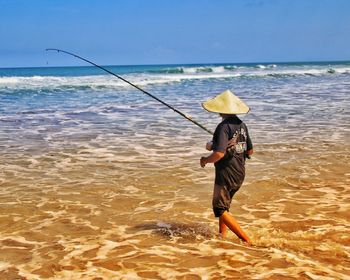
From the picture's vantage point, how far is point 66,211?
235 inches

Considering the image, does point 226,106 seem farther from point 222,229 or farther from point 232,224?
point 222,229

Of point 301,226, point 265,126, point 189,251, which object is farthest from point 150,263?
point 265,126

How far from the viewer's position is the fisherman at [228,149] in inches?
175

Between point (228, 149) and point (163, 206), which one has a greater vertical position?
point (228, 149)

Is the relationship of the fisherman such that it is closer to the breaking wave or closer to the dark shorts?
the dark shorts

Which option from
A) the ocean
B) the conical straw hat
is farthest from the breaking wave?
the conical straw hat

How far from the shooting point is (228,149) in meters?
4.49

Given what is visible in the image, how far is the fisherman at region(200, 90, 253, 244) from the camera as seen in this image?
4.45 metres

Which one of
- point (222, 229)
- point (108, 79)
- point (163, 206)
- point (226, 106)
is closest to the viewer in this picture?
point (226, 106)

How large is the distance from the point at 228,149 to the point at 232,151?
0.05 meters

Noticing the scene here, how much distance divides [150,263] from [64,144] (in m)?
6.78

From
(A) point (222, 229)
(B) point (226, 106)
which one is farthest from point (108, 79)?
(B) point (226, 106)

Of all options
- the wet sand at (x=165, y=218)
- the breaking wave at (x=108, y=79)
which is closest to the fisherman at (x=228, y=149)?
the wet sand at (x=165, y=218)

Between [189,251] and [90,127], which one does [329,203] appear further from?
[90,127]
